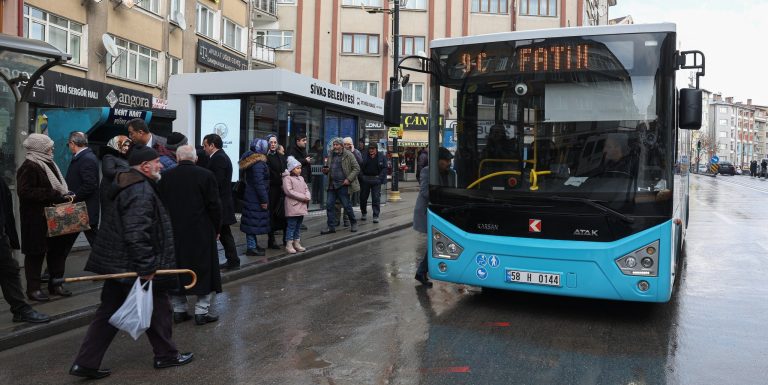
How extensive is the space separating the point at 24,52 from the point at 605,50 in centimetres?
582

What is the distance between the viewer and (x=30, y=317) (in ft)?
18.4

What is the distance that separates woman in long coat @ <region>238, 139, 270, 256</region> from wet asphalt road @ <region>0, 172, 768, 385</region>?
1104 millimetres

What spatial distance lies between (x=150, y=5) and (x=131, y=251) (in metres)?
21.5

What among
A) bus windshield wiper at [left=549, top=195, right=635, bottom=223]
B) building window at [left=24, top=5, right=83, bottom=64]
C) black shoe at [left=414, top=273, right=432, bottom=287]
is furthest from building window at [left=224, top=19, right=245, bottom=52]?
bus windshield wiper at [left=549, top=195, right=635, bottom=223]

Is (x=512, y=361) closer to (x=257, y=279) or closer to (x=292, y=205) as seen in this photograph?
(x=257, y=279)

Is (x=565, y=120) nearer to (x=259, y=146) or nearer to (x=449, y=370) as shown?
(x=449, y=370)

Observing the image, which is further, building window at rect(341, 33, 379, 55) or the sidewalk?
building window at rect(341, 33, 379, 55)

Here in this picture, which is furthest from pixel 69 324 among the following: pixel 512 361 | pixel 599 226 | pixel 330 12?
pixel 330 12

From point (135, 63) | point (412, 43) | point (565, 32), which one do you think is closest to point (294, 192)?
point (565, 32)

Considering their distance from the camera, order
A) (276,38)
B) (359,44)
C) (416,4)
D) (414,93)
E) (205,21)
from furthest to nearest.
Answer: (416,4), (359,44), (276,38), (414,93), (205,21)

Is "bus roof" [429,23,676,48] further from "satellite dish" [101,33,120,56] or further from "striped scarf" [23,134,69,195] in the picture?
"satellite dish" [101,33,120,56]

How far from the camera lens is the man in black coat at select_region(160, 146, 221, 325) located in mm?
5531

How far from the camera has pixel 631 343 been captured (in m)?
5.42

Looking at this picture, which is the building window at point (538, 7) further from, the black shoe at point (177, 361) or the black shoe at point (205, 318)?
the black shoe at point (177, 361)
